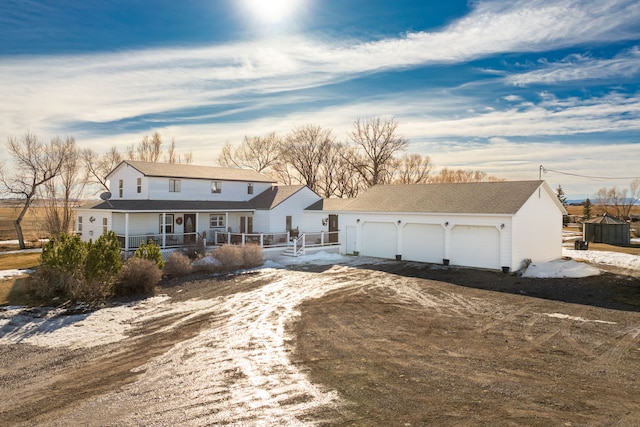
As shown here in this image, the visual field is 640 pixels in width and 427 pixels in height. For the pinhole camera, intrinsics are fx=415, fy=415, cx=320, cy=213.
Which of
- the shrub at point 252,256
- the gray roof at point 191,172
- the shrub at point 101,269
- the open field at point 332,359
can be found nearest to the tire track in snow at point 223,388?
the open field at point 332,359

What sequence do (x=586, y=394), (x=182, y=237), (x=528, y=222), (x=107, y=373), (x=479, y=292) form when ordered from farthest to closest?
(x=182, y=237), (x=528, y=222), (x=479, y=292), (x=107, y=373), (x=586, y=394)

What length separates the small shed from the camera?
34.4 metres

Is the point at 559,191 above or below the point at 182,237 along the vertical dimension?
above

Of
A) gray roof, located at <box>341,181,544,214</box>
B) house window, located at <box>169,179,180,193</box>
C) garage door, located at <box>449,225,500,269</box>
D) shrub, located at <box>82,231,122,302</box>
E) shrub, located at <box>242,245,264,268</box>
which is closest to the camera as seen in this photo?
shrub, located at <box>82,231,122,302</box>

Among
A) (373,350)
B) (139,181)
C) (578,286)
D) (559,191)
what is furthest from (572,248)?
(559,191)

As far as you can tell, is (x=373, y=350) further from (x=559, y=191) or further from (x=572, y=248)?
(x=559, y=191)

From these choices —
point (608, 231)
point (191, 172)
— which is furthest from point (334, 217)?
point (608, 231)

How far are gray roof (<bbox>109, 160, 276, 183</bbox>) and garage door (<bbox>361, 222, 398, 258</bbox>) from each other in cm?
1097

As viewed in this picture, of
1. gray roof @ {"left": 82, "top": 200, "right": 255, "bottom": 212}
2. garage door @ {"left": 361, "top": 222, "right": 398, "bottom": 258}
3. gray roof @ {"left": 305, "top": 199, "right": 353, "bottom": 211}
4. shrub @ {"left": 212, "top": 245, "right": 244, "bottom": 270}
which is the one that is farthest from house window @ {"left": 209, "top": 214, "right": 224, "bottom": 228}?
garage door @ {"left": 361, "top": 222, "right": 398, "bottom": 258}

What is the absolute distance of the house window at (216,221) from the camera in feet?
96.5

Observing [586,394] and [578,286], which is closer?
[586,394]

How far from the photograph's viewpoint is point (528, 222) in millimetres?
21984

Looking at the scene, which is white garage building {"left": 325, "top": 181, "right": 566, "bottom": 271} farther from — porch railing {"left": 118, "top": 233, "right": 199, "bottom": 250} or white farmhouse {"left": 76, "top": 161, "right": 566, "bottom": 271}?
porch railing {"left": 118, "top": 233, "right": 199, "bottom": 250}

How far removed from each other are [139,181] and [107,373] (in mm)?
20782
